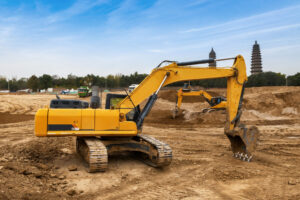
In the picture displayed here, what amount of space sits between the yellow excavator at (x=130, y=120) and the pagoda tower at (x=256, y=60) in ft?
295

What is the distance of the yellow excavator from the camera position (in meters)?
6.99

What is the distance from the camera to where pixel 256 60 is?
92.4 metres

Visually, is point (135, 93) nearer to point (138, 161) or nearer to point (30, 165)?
point (138, 161)

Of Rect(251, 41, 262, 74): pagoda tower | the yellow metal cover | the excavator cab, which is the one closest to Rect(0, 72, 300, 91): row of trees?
Rect(251, 41, 262, 74): pagoda tower

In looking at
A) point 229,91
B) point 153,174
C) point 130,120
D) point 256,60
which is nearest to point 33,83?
point 256,60

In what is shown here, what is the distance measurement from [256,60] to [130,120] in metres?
93.7

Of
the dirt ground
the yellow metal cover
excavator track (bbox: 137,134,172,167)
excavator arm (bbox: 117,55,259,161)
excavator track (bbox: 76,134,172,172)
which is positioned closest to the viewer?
the dirt ground

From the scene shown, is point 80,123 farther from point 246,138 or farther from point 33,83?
point 33,83

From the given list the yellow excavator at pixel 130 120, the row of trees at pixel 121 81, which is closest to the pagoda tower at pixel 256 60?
the row of trees at pixel 121 81

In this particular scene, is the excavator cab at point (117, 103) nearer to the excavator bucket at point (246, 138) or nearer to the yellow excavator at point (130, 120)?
the yellow excavator at point (130, 120)

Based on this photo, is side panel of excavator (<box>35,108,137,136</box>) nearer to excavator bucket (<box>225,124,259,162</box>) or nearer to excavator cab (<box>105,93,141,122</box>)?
excavator cab (<box>105,93,141,122</box>)

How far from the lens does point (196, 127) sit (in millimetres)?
17859

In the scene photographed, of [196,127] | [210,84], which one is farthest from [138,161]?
[210,84]

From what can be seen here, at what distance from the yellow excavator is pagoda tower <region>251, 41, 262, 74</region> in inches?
3537
